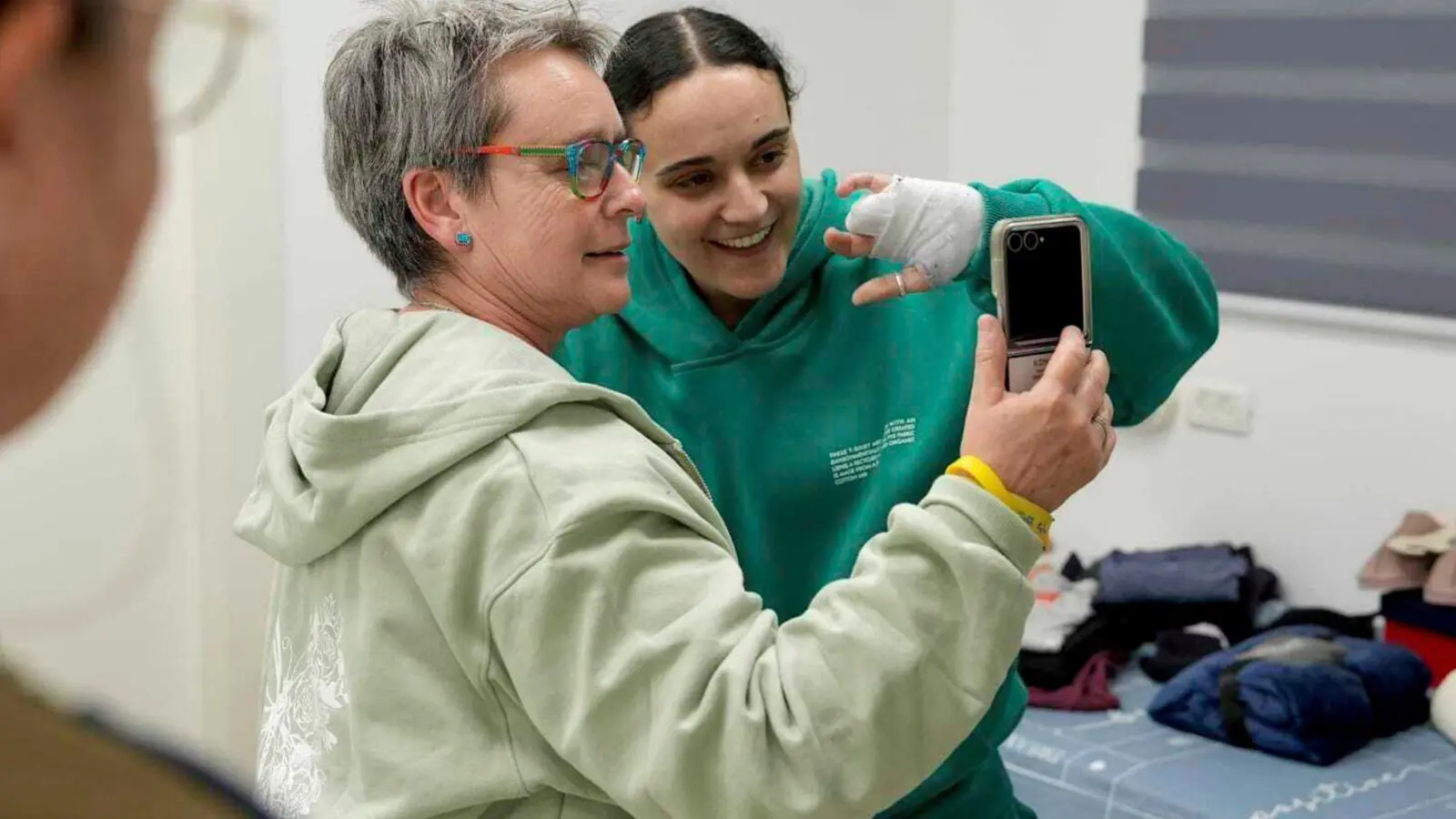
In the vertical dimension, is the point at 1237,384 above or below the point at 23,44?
below

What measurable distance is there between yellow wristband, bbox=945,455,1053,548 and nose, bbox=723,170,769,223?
24.1 inches

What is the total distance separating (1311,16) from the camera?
3184 mm

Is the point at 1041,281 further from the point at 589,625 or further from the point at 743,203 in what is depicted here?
the point at 589,625

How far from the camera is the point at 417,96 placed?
1278mm

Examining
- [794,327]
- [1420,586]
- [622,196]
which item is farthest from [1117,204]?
[622,196]

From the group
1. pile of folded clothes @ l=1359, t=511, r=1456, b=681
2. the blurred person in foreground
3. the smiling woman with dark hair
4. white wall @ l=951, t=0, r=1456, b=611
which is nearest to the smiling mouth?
the smiling woman with dark hair

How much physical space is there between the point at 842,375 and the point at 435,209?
575 millimetres

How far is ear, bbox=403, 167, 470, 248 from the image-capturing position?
50.7 inches

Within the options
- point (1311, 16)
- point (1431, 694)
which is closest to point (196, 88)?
point (1431, 694)

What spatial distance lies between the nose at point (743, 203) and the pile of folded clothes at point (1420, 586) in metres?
1.80

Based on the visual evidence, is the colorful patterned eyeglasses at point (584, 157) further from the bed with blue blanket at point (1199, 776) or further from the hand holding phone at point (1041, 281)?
the bed with blue blanket at point (1199, 776)

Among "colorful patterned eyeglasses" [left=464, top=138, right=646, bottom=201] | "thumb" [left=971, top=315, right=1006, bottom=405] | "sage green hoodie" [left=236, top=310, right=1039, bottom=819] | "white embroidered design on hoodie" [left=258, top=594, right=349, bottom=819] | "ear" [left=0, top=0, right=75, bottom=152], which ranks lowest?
"white embroidered design on hoodie" [left=258, top=594, right=349, bottom=819]

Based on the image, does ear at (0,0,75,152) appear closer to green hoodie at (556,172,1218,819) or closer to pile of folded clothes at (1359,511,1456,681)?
green hoodie at (556,172,1218,819)

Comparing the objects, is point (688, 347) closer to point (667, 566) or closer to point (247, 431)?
point (667, 566)
